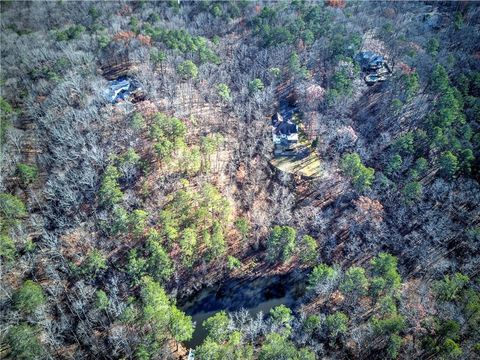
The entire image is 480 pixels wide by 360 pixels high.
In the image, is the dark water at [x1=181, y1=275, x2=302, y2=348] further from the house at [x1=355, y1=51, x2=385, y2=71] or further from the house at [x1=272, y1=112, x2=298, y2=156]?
the house at [x1=355, y1=51, x2=385, y2=71]

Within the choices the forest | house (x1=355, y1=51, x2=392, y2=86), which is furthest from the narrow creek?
house (x1=355, y1=51, x2=392, y2=86)

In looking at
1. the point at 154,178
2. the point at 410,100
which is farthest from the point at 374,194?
the point at 154,178

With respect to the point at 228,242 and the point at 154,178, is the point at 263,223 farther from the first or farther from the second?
the point at 154,178

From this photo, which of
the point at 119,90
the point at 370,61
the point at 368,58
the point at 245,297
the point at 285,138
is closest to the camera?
the point at 245,297

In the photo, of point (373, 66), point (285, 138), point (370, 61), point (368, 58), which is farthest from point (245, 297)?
point (368, 58)

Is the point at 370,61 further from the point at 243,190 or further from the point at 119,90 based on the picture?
the point at 119,90

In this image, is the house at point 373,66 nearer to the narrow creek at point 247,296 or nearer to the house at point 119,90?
the narrow creek at point 247,296
